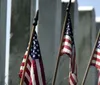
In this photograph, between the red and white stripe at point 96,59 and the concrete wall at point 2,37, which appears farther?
the concrete wall at point 2,37

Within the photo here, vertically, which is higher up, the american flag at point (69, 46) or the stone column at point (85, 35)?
the american flag at point (69, 46)

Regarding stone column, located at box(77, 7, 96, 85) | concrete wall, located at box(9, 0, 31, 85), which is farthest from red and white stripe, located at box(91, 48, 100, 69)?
stone column, located at box(77, 7, 96, 85)

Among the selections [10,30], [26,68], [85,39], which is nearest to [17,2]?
[10,30]

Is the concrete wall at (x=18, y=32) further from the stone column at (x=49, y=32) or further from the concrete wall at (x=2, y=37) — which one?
the concrete wall at (x=2, y=37)

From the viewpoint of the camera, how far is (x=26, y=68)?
410 inches

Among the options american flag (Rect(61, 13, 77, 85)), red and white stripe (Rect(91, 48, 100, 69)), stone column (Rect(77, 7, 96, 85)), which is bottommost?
stone column (Rect(77, 7, 96, 85))

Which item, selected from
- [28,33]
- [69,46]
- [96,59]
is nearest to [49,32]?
[28,33]

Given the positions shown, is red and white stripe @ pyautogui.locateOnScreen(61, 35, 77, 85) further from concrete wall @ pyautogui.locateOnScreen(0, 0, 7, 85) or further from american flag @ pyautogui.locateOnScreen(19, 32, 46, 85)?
concrete wall @ pyautogui.locateOnScreen(0, 0, 7, 85)

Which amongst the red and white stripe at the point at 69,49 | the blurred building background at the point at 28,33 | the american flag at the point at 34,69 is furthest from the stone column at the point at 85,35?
the american flag at the point at 34,69

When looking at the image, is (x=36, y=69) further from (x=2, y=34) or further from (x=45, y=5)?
(x=45, y=5)

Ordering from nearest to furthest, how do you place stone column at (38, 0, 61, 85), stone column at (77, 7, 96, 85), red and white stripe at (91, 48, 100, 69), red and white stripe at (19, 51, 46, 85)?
red and white stripe at (19, 51, 46, 85)
red and white stripe at (91, 48, 100, 69)
stone column at (38, 0, 61, 85)
stone column at (77, 7, 96, 85)

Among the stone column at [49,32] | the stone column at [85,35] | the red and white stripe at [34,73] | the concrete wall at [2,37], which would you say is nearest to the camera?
the red and white stripe at [34,73]

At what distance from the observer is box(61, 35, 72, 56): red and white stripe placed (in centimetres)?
1106

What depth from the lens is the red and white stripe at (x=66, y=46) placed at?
11.1 meters
